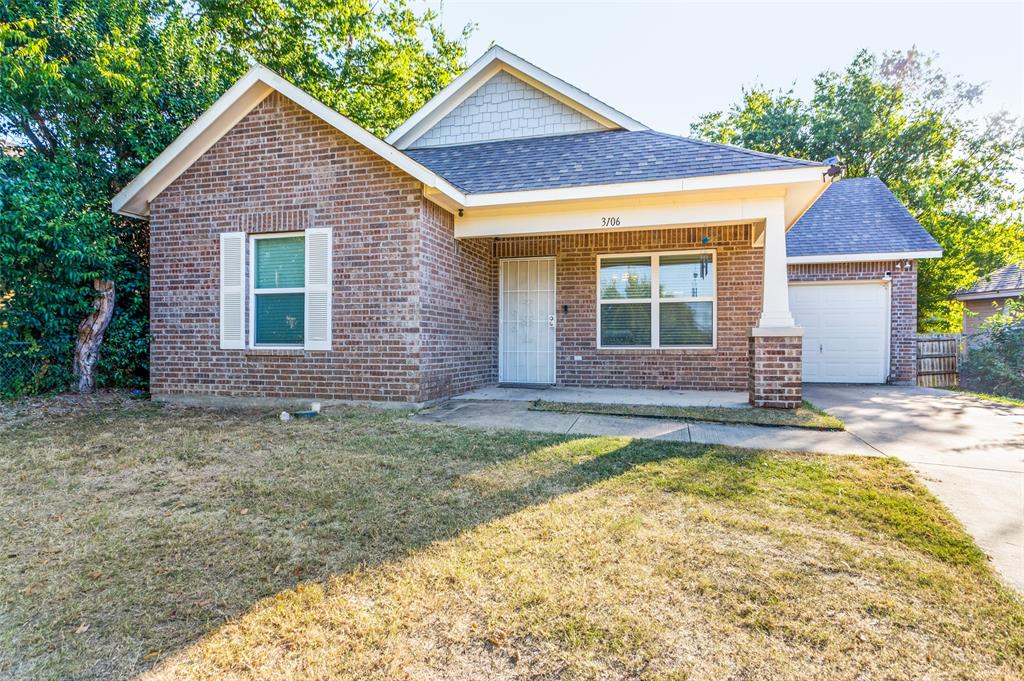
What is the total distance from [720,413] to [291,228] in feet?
20.1

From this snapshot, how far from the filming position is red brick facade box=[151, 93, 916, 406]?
6664mm

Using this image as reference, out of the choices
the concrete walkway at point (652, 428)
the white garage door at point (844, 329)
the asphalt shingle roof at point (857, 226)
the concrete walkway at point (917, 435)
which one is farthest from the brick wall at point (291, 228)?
the white garage door at point (844, 329)

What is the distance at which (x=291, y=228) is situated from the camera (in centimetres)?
696

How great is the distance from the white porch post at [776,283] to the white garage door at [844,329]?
4.81 metres

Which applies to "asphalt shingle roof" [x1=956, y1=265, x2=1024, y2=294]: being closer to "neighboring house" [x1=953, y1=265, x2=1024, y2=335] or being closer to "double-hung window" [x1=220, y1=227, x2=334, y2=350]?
"neighboring house" [x1=953, y1=265, x2=1024, y2=335]

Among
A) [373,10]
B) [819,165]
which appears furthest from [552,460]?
[373,10]

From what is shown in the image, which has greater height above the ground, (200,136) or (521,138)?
(521,138)

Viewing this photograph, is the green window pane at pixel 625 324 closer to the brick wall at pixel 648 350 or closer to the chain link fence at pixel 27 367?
the brick wall at pixel 648 350

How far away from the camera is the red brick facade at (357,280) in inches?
262

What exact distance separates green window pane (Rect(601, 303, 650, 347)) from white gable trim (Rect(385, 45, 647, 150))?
3.13 meters

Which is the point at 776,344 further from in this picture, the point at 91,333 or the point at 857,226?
the point at 91,333

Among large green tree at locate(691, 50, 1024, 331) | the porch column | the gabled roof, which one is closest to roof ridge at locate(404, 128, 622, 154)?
the porch column

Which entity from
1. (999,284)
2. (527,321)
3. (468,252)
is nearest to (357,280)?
(468,252)

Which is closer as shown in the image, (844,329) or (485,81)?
(485,81)
